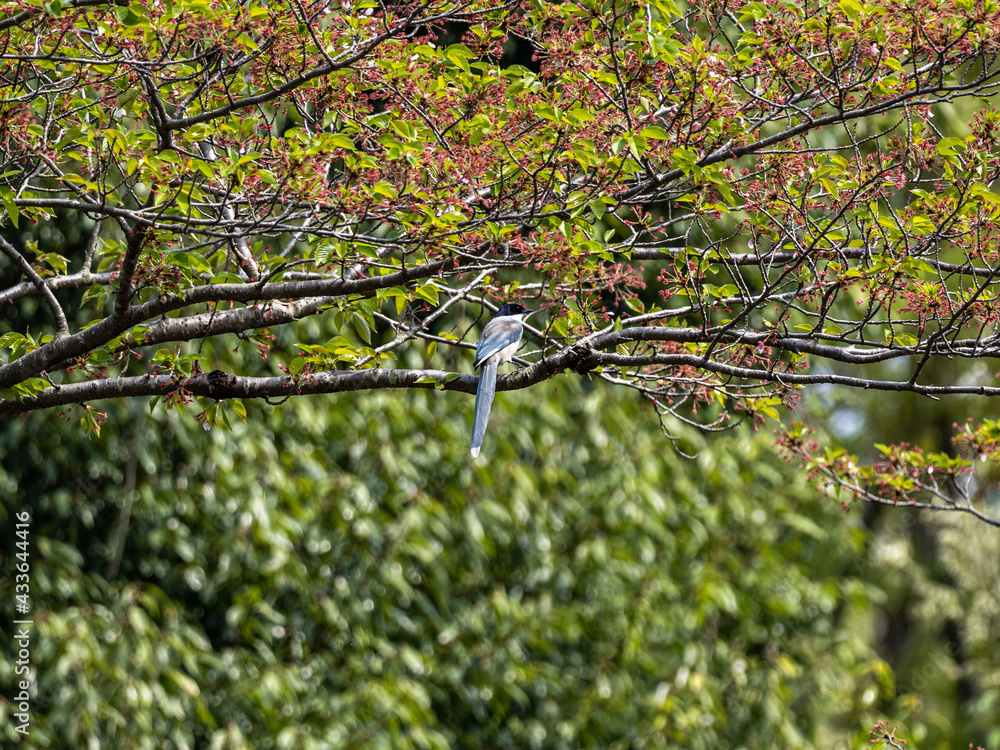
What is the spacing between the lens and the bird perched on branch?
3.99 meters

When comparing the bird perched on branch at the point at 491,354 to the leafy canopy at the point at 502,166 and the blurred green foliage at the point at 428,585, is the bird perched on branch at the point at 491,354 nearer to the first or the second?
the leafy canopy at the point at 502,166

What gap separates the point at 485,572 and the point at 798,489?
2.82m

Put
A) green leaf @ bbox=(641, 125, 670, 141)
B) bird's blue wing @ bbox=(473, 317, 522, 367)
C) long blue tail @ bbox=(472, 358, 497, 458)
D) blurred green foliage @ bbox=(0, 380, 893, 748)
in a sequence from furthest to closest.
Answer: blurred green foliage @ bbox=(0, 380, 893, 748), bird's blue wing @ bbox=(473, 317, 522, 367), long blue tail @ bbox=(472, 358, 497, 458), green leaf @ bbox=(641, 125, 670, 141)

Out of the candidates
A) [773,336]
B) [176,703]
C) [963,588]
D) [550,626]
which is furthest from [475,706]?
[963,588]

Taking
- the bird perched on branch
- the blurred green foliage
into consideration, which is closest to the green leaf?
the bird perched on branch

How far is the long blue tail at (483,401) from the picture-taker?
12.8 ft

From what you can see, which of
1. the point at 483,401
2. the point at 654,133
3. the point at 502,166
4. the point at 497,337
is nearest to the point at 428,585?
the point at 497,337

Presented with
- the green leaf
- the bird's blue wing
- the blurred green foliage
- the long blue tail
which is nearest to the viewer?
the green leaf

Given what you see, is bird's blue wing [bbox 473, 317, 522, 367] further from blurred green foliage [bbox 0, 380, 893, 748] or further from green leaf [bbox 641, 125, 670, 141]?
blurred green foliage [bbox 0, 380, 893, 748]

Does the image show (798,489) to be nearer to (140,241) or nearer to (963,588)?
(963,588)

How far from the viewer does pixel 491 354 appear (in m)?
4.34

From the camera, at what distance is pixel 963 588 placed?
11.1m

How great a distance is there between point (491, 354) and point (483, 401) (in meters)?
0.34

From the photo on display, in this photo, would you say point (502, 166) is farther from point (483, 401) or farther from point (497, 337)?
point (497, 337)
